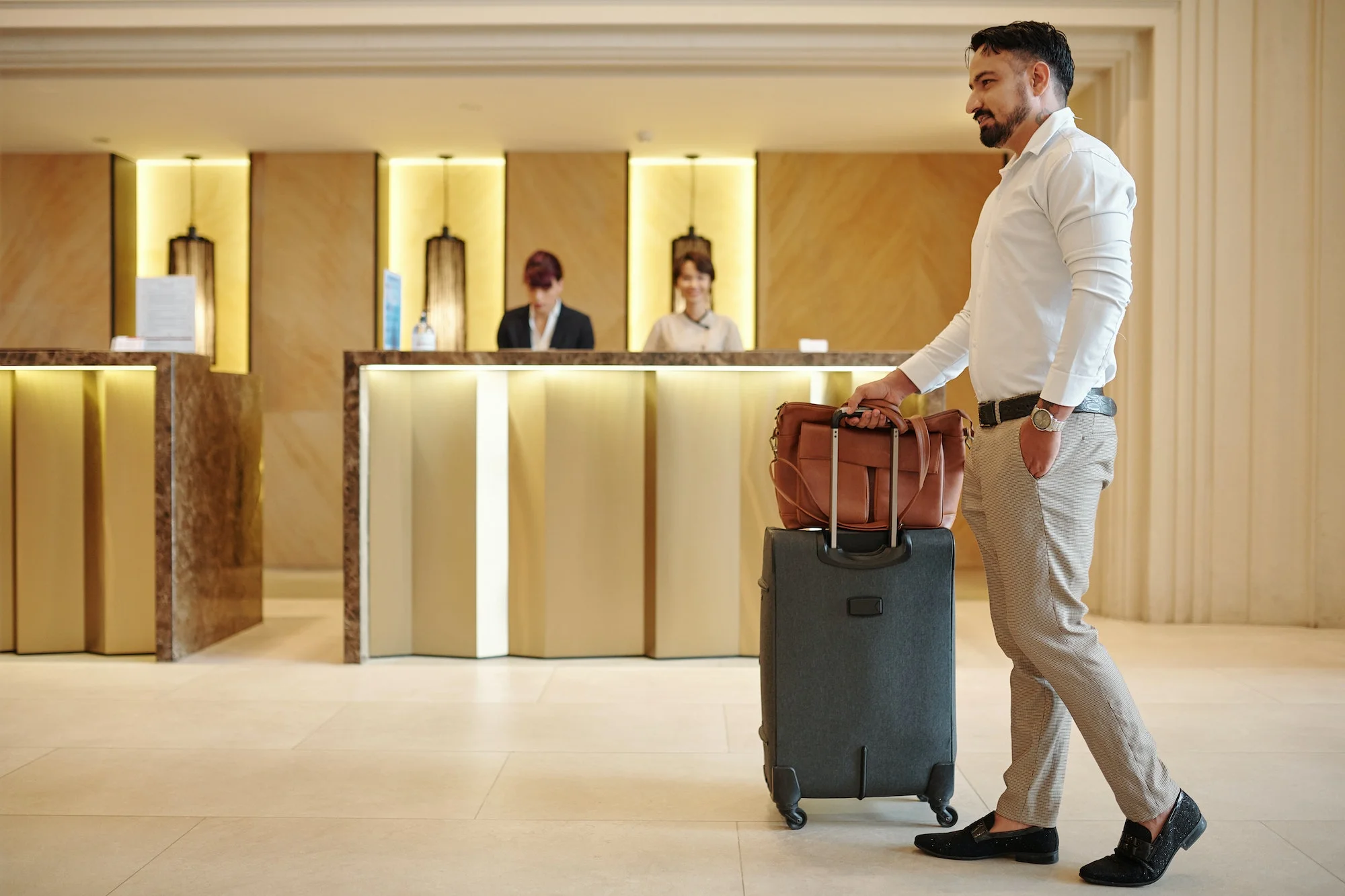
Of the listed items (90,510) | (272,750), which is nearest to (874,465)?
(272,750)

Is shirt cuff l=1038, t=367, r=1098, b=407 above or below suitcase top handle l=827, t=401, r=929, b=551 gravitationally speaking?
above

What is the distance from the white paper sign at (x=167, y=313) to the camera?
14.5 ft

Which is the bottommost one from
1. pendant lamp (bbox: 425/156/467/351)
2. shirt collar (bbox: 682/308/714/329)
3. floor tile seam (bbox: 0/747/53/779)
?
floor tile seam (bbox: 0/747/53/779)

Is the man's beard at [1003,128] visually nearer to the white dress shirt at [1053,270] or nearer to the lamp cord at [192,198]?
the white dress shirt at [1053,270]

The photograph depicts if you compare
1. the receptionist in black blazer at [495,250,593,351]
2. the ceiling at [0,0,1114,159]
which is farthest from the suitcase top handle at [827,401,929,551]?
the ceiling at [0,0,1114,159]

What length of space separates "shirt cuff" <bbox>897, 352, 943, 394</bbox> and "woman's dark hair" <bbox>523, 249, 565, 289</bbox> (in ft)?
10.1

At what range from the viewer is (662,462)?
4176mm

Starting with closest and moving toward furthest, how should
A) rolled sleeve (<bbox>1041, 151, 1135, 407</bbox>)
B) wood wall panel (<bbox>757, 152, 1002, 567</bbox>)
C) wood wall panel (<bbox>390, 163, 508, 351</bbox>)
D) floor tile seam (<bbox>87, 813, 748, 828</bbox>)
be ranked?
rolled sleeve (<bbox>1041, 151, 1135, 407</bbox>)
floor tile seam (<bbox>87, 813, 748, 828</bbox>)
wood wall panel (<bbox>757, 152, 1002, 567</bbox>)
wood wall panel (<bbox>390, 163, 508, 351</bbox>)

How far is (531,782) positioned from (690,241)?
5.44 meters

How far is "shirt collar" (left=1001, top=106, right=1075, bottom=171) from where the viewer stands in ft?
6.91

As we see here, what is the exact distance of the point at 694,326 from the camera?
222 inches

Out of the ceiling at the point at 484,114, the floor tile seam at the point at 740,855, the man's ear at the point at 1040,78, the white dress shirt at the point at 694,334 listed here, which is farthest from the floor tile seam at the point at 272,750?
the ceiling at the point at 484,114

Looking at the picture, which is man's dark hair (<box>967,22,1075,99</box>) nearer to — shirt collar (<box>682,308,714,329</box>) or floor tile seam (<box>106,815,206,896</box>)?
floor tile seam (<box>106,815,206,896</box>)

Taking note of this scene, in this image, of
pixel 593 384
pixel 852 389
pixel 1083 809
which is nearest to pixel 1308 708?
pixel 1083 809
